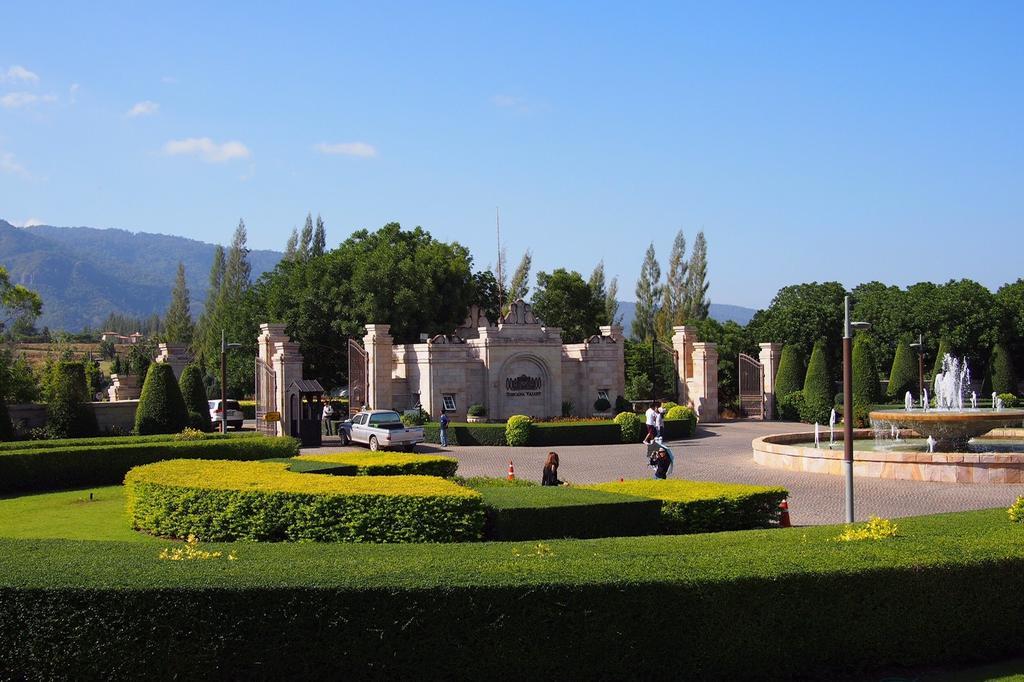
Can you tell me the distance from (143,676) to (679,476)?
18.6m

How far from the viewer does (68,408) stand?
29.7m

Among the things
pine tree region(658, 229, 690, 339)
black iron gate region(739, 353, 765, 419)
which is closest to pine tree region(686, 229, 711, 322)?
pine tree region(658, 229, 690, 339)

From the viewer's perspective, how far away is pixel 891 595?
874cm

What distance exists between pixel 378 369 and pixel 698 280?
39892 millimetres

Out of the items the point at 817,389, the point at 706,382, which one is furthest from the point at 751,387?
the point at 817,389

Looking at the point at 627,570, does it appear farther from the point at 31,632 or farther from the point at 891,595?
the point at 31,632

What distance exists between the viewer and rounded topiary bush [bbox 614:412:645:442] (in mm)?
34656

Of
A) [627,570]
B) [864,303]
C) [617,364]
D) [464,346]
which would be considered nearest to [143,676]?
[627,570]

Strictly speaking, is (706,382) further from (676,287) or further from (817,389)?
(676,287)

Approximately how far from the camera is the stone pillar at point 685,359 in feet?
149

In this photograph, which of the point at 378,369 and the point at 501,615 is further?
the point at 378,369

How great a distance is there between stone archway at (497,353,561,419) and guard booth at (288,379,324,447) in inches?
340

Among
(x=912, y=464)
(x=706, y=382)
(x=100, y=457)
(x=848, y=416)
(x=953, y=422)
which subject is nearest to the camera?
(x=848, y=416)

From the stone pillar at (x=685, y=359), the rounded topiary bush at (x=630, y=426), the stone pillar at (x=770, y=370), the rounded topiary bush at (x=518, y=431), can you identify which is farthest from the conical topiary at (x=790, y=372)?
the rounded topiary bush at (x=518, y=431)
